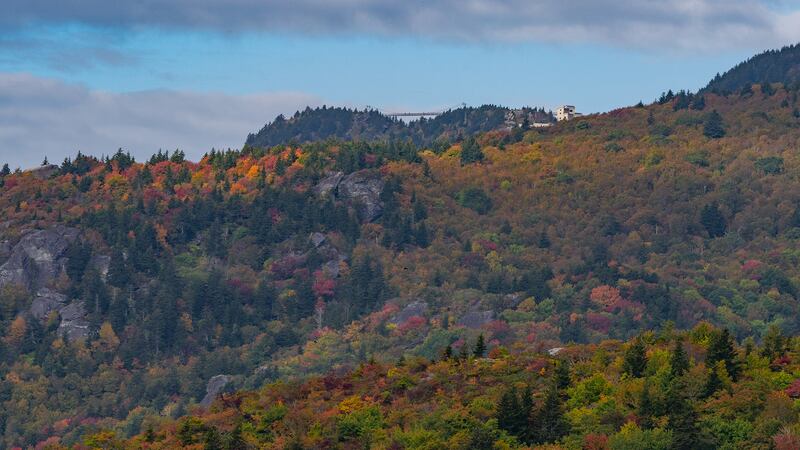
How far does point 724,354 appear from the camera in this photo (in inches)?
5320

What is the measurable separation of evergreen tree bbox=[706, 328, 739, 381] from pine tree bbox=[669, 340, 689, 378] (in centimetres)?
149

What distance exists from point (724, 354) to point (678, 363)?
3.31 meters

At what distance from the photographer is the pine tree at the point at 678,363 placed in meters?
133

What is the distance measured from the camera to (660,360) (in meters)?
137

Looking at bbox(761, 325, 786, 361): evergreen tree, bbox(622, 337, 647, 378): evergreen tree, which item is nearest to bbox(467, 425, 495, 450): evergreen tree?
bbox(622, 337, 647, 378): evergreen tree

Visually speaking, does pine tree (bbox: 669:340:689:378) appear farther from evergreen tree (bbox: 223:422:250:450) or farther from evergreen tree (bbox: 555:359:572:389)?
evergreen tree (bbox: 223:422:250:450)

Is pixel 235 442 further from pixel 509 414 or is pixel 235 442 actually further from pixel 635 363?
pixel 635 363

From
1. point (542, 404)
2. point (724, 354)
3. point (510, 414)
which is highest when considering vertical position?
point (724, 354)

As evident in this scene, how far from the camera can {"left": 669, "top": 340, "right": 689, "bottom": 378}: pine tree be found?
133125 millimetres

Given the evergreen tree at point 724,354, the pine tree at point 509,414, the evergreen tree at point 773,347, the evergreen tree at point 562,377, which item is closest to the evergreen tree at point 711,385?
the evergreen tree at point 724,354

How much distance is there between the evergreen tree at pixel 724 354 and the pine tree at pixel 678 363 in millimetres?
1493

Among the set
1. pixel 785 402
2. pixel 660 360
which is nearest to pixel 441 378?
pixel 660 360

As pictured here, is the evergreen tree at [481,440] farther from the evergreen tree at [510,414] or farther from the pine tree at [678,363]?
the pine tree at [678,363]

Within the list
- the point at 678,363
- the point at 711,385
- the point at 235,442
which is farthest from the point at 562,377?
the point at 235,442
